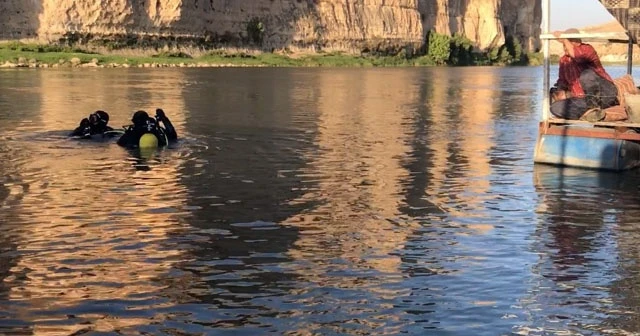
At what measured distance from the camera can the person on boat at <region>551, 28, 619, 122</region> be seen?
68.8ft

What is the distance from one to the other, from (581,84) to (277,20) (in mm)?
109238

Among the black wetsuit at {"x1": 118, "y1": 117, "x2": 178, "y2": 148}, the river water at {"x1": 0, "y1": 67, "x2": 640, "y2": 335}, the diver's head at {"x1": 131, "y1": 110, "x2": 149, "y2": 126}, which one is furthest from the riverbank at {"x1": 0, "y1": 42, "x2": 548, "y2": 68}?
the river water at {"x1": 0, "y1": 67, "x2": 640, "y2": 335}

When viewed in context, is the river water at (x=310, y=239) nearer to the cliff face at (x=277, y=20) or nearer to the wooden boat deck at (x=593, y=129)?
the wooden boat deck at (x=593, y=129)

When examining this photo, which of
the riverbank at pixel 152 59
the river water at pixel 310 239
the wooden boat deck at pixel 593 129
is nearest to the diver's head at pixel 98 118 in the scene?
the river water at pixel 310 239

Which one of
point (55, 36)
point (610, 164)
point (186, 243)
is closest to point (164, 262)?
point (186, 243)

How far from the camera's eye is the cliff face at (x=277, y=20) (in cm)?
9569

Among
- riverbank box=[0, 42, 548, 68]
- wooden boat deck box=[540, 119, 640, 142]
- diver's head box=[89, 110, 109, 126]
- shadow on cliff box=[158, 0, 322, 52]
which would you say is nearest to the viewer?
wooden boat deck box=[540, 119, 640, 142]

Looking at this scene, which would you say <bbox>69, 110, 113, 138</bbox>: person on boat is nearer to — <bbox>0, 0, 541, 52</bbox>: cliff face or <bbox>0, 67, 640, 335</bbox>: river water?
<bbox>0, 67, 640, 335</bbox>: river water

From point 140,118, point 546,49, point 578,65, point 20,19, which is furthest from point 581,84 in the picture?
point 20,19

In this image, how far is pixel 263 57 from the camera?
387 ft

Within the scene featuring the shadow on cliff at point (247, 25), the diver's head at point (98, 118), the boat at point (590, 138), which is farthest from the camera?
the shadow on cliff at point (247, 25)

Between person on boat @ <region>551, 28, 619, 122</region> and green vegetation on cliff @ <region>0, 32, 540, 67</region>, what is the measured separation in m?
70.6

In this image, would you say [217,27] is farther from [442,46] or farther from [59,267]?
[59,267]

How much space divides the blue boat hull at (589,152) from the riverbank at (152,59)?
6943cm
